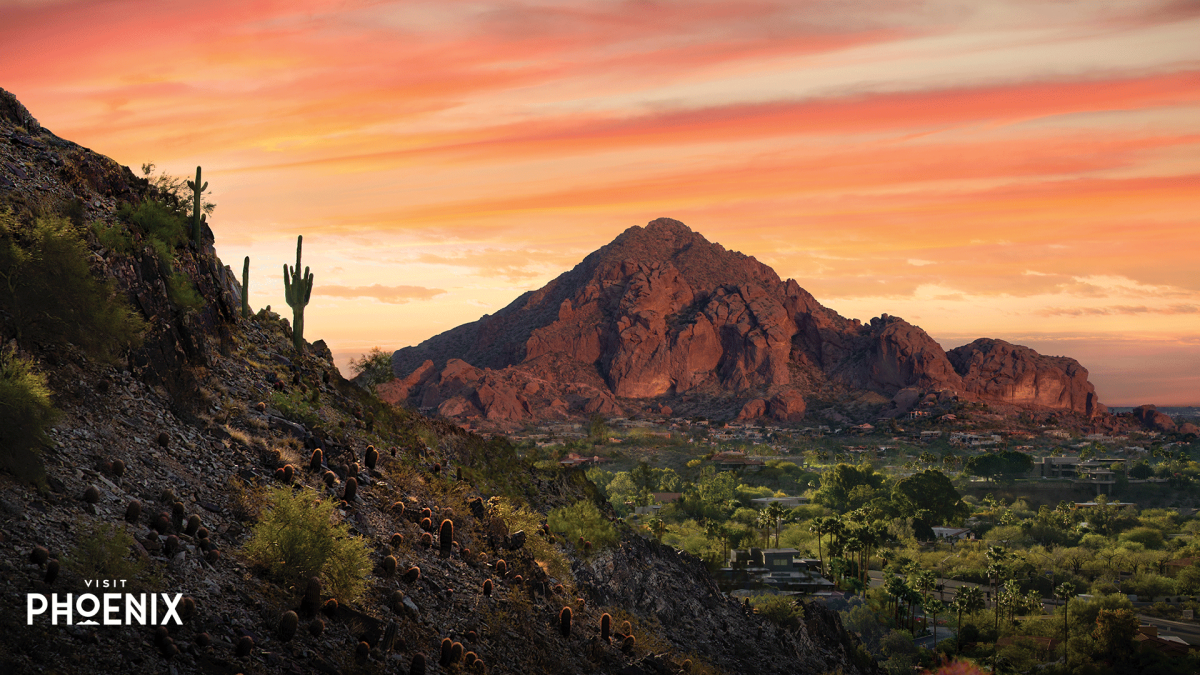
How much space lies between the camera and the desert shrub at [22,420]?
1616cm

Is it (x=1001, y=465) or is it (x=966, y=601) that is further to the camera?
(x=1001, y=465)

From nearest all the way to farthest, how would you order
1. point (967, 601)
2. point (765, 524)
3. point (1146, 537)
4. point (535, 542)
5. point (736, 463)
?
1. point (535, 542)
2. point (967, 601)
3. point (765, 524)
4. point (1146, 537)
5. point (736, 463)

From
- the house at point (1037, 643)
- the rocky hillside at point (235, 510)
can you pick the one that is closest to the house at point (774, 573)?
the house at point (1037, 643)

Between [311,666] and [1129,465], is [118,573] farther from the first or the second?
[1129,465]

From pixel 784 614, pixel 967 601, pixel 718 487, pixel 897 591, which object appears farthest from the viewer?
pixel 718 487

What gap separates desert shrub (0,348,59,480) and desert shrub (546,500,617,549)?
78.5 feet

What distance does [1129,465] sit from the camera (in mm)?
189250

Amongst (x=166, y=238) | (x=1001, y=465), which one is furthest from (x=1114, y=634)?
(x=1001, y=465)

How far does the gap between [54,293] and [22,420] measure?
179 inches

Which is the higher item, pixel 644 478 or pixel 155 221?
pixel 155 221

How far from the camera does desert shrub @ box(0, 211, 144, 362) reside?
63.3 ft

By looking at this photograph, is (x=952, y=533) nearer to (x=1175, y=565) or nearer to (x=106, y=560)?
(x=1175, y=565)

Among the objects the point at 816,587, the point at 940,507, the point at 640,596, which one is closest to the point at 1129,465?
the point at 940,507

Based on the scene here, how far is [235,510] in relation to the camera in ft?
66.6
